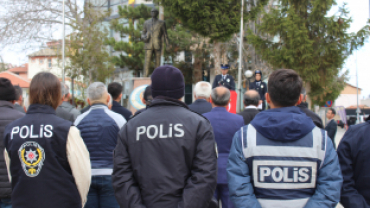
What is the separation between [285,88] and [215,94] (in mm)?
1563

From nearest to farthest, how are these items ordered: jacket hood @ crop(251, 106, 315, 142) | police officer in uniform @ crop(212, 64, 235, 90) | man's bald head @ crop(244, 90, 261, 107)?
jacket hood @ crop(251, 106, 315, 142)
man's bald head @ crop(244, 90, 261, 107)
police officer in uniform @ crop(212, 64, 235, 90)

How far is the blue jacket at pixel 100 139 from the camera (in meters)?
3.36

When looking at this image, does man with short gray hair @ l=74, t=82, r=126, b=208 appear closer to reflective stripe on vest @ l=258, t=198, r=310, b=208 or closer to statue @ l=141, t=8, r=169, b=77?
reflective stripe on vest @ l=258, t=198, r=310, b=208

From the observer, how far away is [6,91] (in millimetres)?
3430

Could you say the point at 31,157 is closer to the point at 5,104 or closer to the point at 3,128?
the point at 3,128

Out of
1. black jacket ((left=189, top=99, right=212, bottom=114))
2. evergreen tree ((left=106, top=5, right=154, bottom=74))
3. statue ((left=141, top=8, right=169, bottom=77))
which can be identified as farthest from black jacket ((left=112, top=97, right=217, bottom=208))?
evergreen tree ((left=106, top=5, right=154, bottom=74))

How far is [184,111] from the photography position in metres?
2.38

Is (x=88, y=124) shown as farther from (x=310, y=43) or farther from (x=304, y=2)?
(x=304, y=2)

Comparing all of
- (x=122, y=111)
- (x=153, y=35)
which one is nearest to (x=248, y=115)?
(x=122, y=111)

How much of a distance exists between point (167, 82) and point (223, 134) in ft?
4.48

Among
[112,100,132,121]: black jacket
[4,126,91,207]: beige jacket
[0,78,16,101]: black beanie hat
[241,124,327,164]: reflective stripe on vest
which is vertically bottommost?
[4,126,91,207]: beige jacket

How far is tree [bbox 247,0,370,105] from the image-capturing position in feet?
51.6

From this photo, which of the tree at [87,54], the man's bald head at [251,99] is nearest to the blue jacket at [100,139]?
the man's bald head at [251,99]

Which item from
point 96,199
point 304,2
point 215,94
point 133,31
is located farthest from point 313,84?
point 96,199
